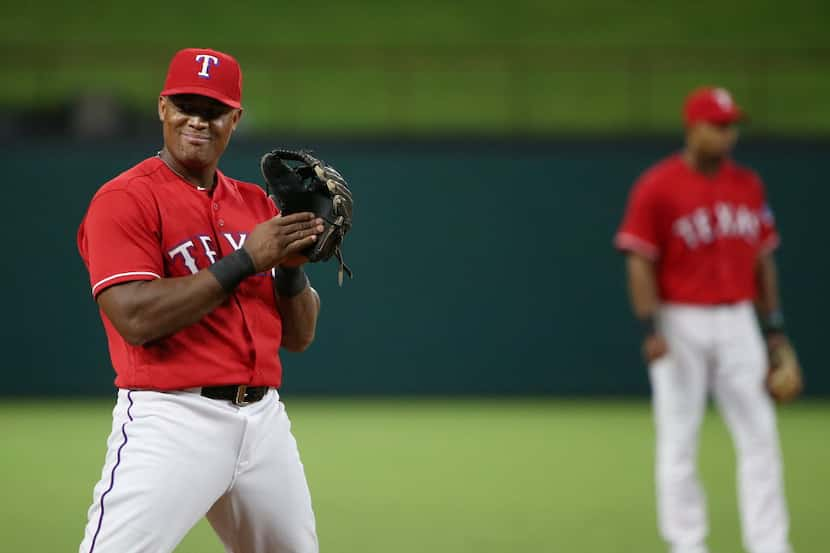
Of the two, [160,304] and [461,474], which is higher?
[160,304]

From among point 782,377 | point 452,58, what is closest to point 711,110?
point 782,377

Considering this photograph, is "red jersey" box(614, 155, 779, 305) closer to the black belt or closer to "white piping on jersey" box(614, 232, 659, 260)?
"white piping on jersey" box(614, 232, 659, 260)

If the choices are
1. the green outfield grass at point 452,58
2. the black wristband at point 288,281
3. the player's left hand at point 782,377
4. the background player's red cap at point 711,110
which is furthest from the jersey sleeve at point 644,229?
the green outfield grass at point 452,58

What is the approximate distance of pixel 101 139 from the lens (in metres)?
14.1

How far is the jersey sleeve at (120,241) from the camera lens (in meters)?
3.73

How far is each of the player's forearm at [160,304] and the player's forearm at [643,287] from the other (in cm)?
354

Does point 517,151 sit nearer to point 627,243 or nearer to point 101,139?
point 101,139

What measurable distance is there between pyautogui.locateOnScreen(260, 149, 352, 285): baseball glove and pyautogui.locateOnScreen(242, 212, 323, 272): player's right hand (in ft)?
0.29

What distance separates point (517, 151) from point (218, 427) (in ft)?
35.5

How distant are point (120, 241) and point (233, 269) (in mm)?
358

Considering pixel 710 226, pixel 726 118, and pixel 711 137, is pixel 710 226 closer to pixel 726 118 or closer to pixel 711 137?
pixel 711 137

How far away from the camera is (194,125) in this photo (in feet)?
13.1

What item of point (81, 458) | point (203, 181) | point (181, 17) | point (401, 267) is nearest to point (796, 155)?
point (401, 267)

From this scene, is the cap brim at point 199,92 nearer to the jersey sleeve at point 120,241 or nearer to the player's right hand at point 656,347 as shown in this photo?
the jersey sleeve at point 120,241
